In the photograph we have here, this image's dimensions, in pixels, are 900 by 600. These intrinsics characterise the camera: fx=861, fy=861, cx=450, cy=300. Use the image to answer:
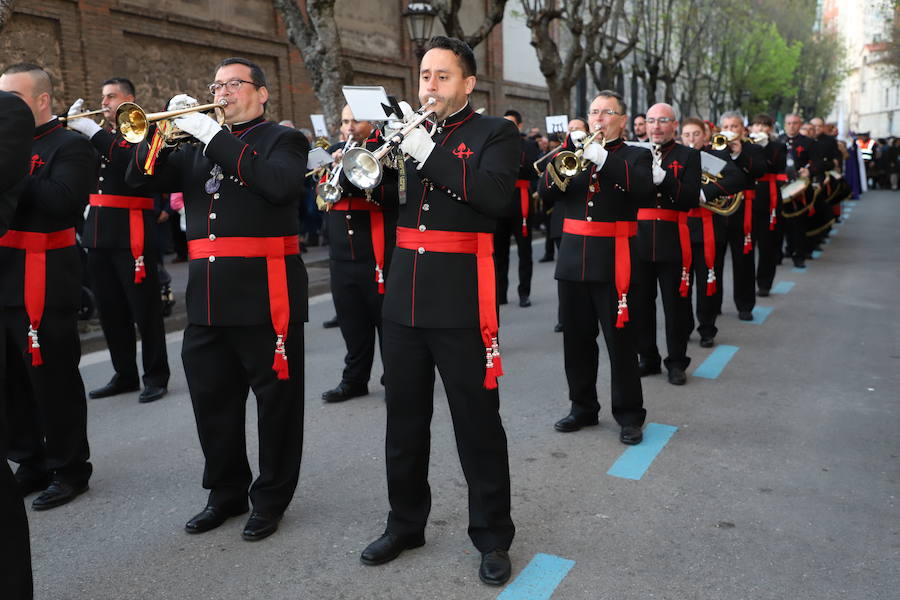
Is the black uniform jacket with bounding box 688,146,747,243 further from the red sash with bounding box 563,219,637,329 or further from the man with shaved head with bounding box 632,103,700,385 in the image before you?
the red sash with bounding box 563,219,637,329

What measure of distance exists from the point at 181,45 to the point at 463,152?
525 inches

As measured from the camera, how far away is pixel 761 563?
343cm

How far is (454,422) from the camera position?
3.45m

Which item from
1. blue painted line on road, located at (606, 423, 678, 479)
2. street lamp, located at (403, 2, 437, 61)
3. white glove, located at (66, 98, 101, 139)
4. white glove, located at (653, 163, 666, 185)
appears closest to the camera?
blue painted line on road, located at (606, 423, 678, 479)

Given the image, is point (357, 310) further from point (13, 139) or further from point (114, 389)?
point (13, 139)

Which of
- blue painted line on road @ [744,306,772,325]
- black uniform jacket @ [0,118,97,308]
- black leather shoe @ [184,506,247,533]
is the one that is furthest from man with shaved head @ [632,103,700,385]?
black uniform jacket @ [0,118,97,308]

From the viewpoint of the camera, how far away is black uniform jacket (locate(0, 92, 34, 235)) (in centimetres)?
254

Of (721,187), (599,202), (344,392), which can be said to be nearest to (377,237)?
(344,392)

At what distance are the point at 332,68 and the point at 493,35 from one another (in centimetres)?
1526

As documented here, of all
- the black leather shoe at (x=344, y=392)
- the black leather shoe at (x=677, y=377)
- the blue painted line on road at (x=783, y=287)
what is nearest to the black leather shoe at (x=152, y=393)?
the black leather shoe at (x=344, y=392)

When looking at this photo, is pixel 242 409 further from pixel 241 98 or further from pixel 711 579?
pixel 711 579

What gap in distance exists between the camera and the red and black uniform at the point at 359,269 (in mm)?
5957

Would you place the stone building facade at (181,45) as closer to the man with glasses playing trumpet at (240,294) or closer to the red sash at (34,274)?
the red sash at (34,274)

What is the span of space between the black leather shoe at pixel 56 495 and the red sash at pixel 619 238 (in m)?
2.99
